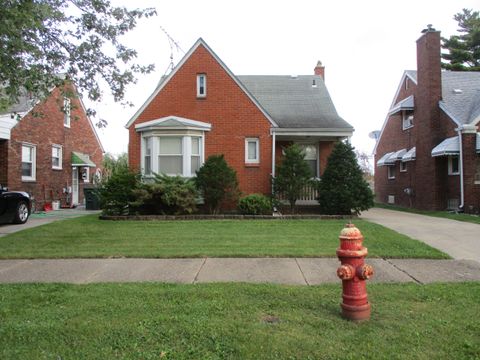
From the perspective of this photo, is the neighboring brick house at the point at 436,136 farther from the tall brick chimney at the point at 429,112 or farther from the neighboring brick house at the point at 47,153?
the neighboring brick house at the point at 47,153

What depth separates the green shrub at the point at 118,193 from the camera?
13.4 m

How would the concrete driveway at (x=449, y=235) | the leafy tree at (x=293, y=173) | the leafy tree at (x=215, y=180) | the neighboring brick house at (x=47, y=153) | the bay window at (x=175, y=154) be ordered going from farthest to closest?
the neighboring brick house at (x=47, y=153)
the bay window at (x=175, y=154)
the leafy tree at (x=293, y=173)
the leafy tree at (x=215, y=180)
the concrete driveway at (x=449, y=235)

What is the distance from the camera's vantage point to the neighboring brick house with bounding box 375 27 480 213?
54.5 feet

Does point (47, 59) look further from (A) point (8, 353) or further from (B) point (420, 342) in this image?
(B) point (420, 342)

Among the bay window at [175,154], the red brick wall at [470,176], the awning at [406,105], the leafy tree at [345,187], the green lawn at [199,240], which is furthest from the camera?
the awning at [406,105]

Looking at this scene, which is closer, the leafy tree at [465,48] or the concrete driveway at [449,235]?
the concrete driveway at [449,235]

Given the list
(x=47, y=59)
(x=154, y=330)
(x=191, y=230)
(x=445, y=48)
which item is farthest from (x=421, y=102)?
Answer: (x=445, y=48)

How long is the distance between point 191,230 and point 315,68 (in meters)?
14.4

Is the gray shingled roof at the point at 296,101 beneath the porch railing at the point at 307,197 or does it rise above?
above

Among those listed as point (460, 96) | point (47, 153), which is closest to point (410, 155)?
point (460, 96)

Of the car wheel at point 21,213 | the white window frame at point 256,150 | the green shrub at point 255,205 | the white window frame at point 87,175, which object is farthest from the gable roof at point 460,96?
the white window frame at point 87,175

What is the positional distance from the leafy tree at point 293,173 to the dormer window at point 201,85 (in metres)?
4.12

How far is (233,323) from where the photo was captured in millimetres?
4199

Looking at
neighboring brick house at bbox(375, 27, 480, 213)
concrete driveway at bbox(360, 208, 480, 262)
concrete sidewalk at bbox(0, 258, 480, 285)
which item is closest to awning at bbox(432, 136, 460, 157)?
neighboring brick house at bbox(375, 27, 480, 213)
